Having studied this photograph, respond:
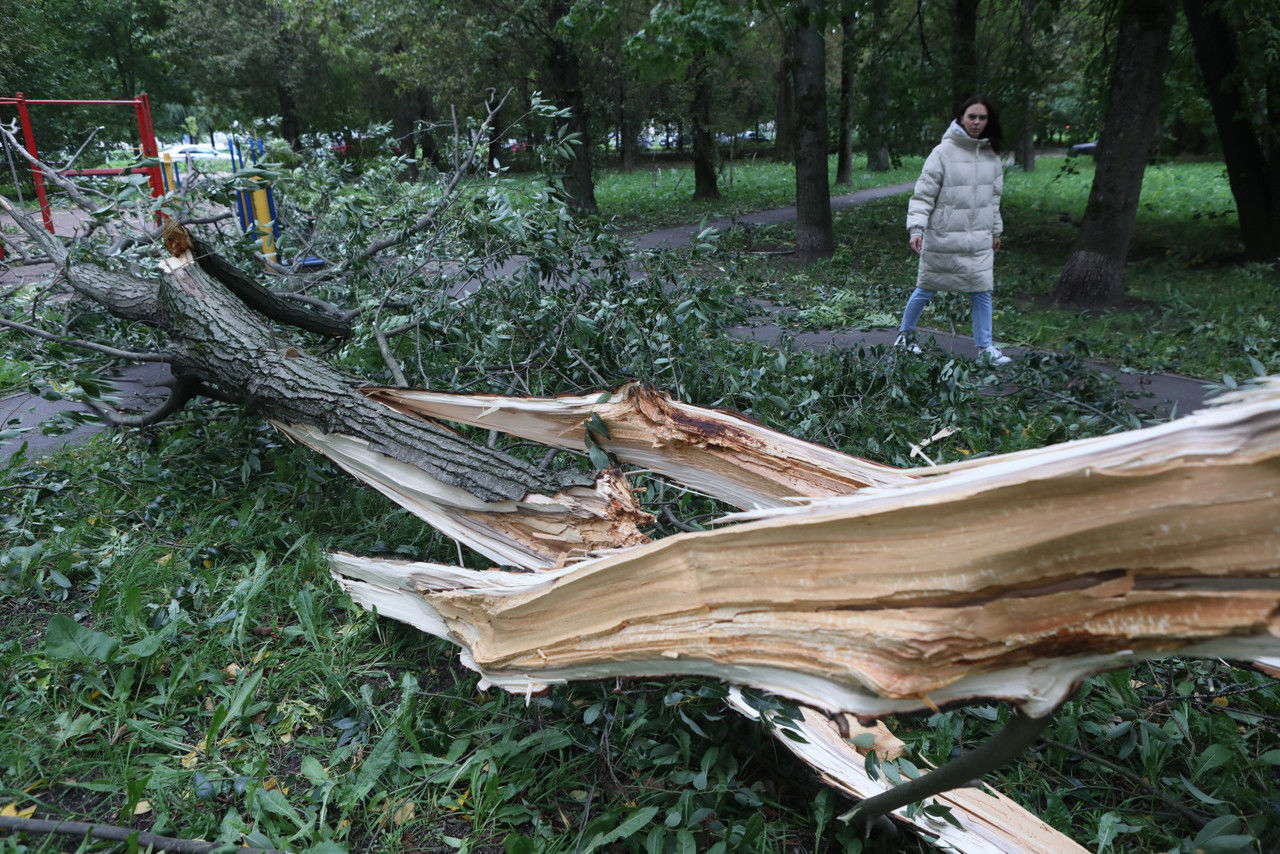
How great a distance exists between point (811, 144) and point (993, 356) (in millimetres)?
5775

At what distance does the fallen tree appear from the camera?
1.19 metres

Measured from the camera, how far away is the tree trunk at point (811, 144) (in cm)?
948

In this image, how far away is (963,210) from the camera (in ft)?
18.2

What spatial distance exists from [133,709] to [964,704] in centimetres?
235

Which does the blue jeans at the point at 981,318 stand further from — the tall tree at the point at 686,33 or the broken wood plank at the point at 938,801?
the broken wood plank at the point at 938,801

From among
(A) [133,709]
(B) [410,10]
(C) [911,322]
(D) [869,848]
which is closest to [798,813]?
(D) [869,848]

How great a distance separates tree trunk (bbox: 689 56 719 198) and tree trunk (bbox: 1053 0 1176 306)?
1142 cm

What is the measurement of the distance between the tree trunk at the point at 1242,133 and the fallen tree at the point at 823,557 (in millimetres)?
9587

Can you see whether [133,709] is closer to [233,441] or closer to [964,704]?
[233,441]

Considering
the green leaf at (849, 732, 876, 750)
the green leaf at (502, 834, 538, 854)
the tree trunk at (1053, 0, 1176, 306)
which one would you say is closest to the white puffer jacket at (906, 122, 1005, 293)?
the tree trunk at (1053, 0, 1176, 306)

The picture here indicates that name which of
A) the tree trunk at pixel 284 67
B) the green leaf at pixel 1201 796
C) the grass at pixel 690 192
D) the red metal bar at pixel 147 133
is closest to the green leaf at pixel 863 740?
the green leaf at pixel 1201 796

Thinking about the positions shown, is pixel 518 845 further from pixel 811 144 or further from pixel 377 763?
pixel 811 144

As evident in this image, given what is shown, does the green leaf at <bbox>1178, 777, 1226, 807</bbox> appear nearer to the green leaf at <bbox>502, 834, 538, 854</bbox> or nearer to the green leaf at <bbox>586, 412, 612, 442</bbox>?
the green leaf at <bbox>502, 834, 538, 854</bbox>

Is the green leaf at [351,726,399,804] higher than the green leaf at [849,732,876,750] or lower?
lower
